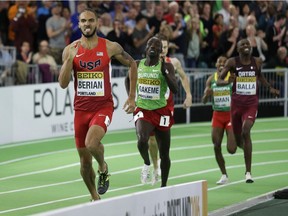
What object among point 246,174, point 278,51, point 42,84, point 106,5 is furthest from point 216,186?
point 278,51

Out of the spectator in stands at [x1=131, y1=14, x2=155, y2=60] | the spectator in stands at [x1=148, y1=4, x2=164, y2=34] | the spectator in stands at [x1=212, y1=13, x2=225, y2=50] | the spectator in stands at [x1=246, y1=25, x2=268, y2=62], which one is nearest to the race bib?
the spectator in stands at [x1=131, y1=14, x2=155, y2=60]

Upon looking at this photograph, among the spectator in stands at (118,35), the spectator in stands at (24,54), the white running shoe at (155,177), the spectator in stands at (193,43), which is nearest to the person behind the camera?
the white running shoe at (155,177)

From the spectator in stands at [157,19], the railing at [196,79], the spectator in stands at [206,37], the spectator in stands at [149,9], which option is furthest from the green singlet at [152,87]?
the spectator in stands at [206,37]

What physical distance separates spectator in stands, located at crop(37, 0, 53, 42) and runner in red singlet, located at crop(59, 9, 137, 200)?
1132 centimetres

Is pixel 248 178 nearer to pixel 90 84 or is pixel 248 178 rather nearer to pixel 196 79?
pixel 90 84

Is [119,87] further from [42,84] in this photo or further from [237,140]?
[237,140]

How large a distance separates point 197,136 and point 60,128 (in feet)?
10.3

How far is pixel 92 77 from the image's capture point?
13648 millimetres

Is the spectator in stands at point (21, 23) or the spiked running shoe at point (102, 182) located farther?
the spectator in stands at point (21, 23)

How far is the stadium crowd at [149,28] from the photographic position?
2422cm

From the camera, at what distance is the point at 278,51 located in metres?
29.6

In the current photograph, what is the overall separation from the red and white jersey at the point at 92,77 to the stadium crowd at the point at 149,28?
8.00 metres

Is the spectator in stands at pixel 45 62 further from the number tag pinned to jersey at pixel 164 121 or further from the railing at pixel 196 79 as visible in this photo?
the number tag pinned to jersey at pixel 164 121

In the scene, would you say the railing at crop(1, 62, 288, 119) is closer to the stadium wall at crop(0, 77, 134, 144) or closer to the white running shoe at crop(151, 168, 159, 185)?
the stadium wall at crop(0, 77, 134, 144)
